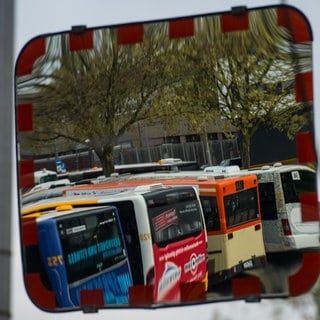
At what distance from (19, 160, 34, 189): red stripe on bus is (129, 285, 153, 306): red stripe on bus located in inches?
19.2

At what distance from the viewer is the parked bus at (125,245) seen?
1895 mm

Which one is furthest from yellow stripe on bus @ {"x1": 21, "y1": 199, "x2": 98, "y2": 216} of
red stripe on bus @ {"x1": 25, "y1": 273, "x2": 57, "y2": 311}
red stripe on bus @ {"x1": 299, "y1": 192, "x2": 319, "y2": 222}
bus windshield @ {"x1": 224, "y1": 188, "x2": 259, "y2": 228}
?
red stripe on bus @ {"x1": 299, "y1": 192, "x2": 319, "y2": 222}

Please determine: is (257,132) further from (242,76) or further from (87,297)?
(87,297)

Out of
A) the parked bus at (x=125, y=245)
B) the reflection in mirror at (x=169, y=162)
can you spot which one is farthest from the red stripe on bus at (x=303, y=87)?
the parked bus at (x=125, y=245)

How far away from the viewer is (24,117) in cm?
196

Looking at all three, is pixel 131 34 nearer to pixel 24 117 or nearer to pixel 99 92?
pixel 99 92

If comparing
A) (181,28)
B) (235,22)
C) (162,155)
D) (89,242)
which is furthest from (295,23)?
(89,242)

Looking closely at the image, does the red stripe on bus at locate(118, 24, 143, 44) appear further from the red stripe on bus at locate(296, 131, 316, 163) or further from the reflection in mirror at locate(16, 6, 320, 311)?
the red stripe on bus at locate(296, 131, 316, 163)

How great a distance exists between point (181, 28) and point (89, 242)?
752mm

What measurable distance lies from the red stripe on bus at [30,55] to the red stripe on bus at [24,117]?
4.2 inches

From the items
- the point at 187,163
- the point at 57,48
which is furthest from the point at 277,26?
the point at 57,48

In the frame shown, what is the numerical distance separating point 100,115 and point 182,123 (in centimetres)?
27

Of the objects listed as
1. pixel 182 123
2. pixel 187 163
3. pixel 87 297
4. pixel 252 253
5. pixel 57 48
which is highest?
pixel 57 48

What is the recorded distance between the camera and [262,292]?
6.11 feet
